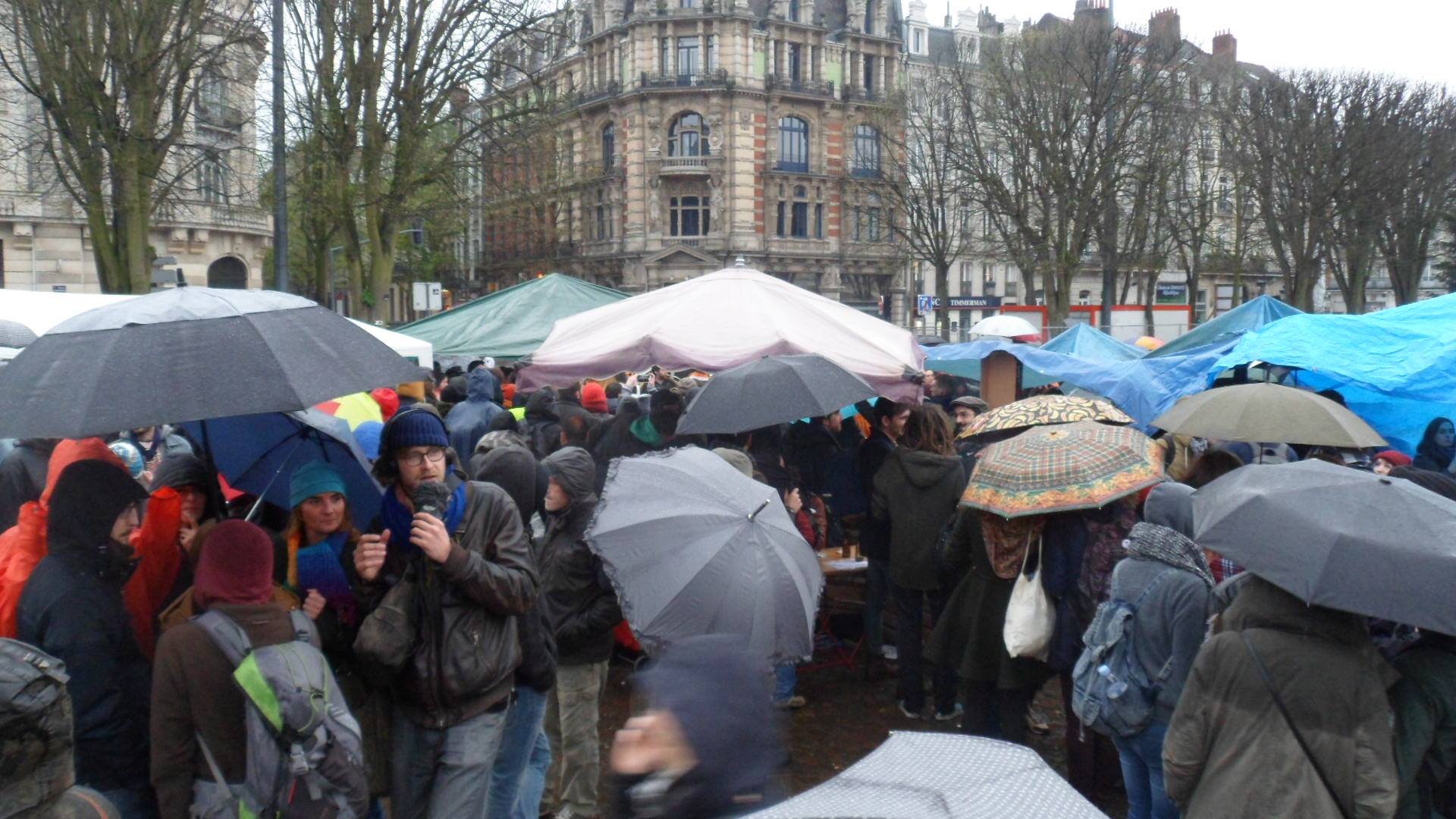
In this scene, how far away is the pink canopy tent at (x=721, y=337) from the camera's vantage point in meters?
6.93

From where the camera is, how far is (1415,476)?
460 cm

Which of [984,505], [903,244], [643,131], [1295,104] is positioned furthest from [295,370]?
[643,131]

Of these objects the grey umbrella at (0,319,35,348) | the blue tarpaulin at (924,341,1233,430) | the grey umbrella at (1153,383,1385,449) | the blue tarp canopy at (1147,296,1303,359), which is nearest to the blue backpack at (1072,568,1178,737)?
the grey umbrella at (1153,383,1385,449)

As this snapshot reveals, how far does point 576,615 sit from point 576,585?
0.43 feet

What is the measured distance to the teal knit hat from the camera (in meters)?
3.69

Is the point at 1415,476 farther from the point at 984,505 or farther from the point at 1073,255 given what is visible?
the point at 1073,255

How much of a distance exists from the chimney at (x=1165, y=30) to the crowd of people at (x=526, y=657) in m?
26.9

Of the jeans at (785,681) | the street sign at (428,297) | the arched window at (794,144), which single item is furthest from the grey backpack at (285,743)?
the arched window at (794,144)

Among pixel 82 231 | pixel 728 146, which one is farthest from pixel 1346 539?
pixel 728 146

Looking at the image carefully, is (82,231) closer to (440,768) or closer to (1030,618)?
(440,768)

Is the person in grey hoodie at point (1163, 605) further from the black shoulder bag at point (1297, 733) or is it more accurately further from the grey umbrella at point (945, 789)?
the grey umbrella at point (945, 789)

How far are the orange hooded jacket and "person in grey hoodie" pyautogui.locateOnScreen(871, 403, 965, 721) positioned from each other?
382 cm

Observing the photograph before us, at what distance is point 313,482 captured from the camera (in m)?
3.71

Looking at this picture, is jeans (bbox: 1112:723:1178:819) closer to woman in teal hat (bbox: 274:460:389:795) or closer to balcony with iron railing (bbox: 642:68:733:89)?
woman in teal hat (bbox: 274:460:389:795)
